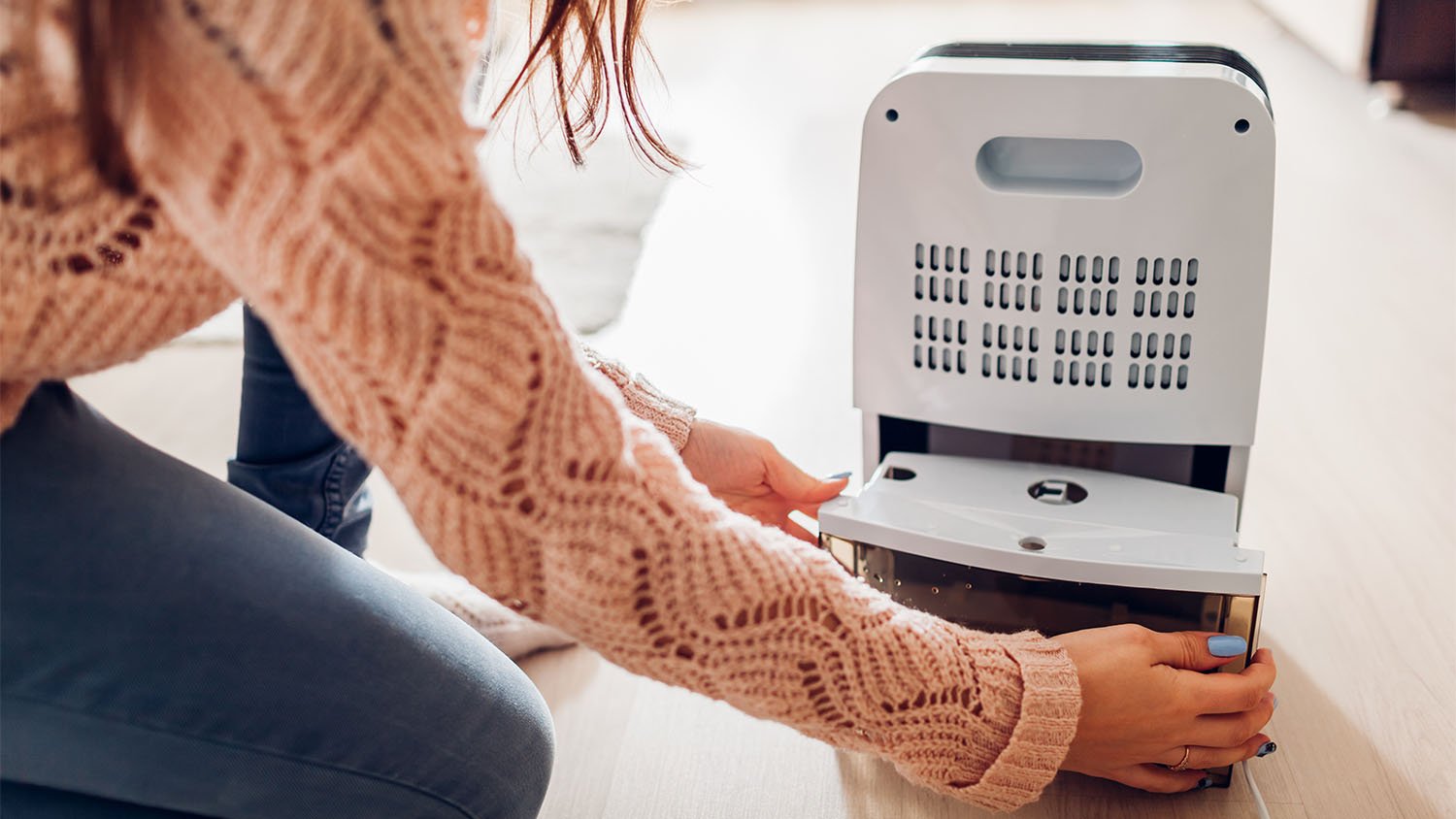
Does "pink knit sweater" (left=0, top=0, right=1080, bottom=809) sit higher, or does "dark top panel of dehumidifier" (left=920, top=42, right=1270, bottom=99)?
"dark top panel of dehumidifier" (left=920, top=42, right=1270, bottom=99)

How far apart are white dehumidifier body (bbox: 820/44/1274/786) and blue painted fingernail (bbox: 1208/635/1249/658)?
0.03 meters

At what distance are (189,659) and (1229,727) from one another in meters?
0.56

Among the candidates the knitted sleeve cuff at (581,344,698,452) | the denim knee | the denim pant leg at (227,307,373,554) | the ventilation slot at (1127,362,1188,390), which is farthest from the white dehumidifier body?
the denim pant leg at (227,307,373,554)

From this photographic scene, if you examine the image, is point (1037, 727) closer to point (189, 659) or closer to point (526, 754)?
point (526, 754)

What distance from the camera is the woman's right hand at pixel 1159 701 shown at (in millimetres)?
671

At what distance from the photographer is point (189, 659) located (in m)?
0.58

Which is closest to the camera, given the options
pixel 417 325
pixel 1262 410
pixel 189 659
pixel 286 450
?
pixel 417 325

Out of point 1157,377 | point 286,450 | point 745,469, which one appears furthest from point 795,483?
point 286,450

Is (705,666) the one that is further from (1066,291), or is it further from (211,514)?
(1066,291)

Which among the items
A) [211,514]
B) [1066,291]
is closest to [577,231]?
[1066,291]

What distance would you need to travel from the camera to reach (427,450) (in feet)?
1.59

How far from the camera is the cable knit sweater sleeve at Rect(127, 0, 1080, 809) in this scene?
1.41 ft

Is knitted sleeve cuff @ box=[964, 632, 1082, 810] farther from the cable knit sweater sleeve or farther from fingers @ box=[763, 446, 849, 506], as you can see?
fingers @ box=[763, 446, 849, 506]

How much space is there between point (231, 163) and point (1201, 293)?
1.97 feet
